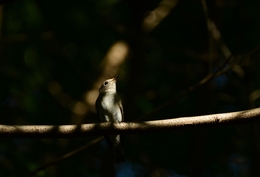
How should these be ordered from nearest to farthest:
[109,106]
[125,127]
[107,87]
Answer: [125,127], [109,106], [107,87]

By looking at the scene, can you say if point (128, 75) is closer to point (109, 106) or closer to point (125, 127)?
point (109, 106)

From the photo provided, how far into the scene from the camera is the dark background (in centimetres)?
661

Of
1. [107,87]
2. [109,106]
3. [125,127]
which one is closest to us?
[125,127]

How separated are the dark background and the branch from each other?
7.82 ft

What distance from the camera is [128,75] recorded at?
696cm

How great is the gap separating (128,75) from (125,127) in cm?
327

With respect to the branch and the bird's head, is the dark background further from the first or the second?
the branch

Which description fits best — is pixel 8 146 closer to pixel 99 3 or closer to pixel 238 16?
pixel 99 3

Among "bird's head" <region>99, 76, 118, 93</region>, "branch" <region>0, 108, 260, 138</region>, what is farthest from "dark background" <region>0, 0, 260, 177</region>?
"branch" <region>0, 108, 260, 138</region>

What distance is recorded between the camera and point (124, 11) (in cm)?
754

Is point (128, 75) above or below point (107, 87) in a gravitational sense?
above

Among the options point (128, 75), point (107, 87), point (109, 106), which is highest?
point (128, 75)

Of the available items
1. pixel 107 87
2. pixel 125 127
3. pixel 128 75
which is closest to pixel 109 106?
pixel 107 87

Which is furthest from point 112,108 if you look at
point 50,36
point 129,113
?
point 50,36
